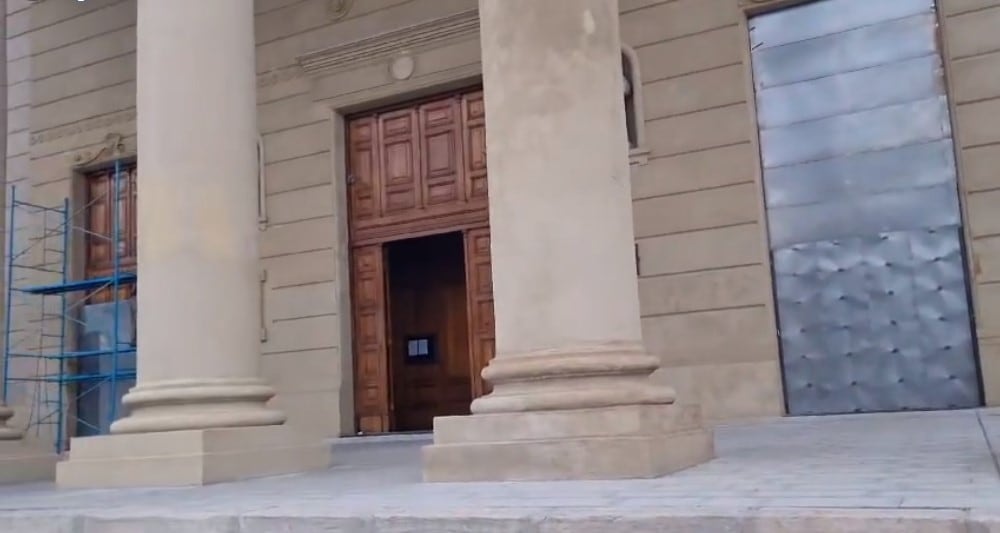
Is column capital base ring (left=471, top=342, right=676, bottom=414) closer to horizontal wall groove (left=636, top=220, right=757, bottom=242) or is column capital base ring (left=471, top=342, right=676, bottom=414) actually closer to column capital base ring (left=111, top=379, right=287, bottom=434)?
column capital base ring (left=111, top=379, right=287, bottom=434)

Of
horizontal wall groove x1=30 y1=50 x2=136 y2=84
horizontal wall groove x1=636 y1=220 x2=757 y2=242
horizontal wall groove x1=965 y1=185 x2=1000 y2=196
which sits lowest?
horizontal wall groove x1=636 y1=220 x2=757 y2=242

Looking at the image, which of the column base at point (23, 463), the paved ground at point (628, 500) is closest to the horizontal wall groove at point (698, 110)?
the paved ground at point (628, 500)

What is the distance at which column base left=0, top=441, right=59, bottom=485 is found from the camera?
346 inches

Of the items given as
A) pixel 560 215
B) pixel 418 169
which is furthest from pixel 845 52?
pixel 560 215

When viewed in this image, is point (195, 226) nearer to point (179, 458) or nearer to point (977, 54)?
point (179, 458)

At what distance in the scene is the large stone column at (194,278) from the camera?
271 inches

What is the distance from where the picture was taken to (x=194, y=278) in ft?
23.2

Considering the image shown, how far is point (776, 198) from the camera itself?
38.8ft

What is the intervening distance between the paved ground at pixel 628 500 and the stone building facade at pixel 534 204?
541 mm

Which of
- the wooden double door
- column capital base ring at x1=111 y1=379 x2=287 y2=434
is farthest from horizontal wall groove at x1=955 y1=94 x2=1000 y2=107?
column capital base ring at x1=111 y1=379 x2=287 y2=434

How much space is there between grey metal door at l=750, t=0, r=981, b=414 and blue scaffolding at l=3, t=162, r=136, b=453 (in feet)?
32.6

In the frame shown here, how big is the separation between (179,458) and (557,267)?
112 inches

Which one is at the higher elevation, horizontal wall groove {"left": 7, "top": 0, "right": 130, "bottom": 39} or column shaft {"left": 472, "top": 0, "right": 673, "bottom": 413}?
horizontal wall groove {"left": 7, "top": 0, "right": 130, "bottom": 39}

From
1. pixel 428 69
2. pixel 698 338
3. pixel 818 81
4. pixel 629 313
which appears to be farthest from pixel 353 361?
pixel 629 313
